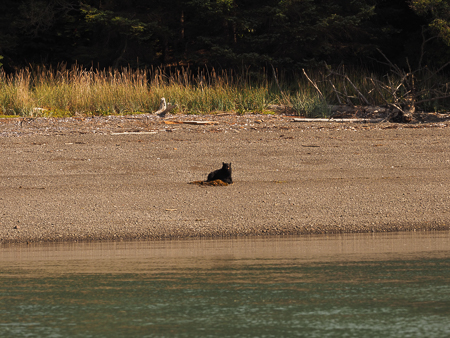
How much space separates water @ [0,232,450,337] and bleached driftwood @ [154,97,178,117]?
36.0 feet

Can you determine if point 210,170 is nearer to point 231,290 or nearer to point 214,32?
point 231,290

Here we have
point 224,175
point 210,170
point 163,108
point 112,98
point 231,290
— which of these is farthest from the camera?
point 112,98

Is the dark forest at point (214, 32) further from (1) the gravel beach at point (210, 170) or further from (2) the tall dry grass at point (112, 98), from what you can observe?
(1) the gravel beach at point (210, 170)

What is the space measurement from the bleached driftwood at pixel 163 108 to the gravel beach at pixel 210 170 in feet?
2.30

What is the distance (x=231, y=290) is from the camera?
12.4 ft

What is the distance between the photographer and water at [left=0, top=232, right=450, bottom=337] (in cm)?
297

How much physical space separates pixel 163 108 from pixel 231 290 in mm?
13232

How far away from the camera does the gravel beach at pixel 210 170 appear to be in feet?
22.8

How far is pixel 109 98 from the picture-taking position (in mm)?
17453

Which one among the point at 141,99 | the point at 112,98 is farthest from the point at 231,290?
the point at 141,99

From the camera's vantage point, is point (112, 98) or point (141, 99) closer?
point (112, 98)

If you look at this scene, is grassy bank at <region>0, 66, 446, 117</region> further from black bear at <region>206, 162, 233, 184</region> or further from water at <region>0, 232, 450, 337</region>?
water at <region>0, 232, 450, 337</region>

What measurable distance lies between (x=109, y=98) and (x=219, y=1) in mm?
8535

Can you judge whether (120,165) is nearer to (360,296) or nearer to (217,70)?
(360,296)
